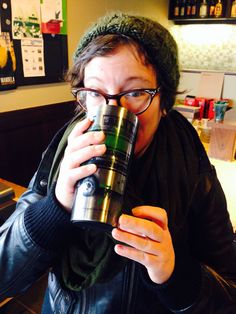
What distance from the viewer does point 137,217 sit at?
46 centimetres

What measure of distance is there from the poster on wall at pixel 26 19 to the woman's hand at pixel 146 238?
1.86 m

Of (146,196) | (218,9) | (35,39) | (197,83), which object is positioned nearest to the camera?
(146,196)

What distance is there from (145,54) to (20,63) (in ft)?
5.31

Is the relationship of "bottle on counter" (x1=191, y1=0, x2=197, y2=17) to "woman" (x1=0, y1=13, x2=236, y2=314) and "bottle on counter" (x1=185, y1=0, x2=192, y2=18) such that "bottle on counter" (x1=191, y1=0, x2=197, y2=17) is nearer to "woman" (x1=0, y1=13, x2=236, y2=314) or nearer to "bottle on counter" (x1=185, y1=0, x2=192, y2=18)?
"bottle on counter" (x1=185, y1=0, x2=192, y2=18)

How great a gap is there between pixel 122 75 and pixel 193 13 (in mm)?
3525

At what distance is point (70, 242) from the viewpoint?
2.22ft

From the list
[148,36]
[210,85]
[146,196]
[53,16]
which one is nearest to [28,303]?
[146,196]

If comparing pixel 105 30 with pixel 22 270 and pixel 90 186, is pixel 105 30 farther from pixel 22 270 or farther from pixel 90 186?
pixel 22 270

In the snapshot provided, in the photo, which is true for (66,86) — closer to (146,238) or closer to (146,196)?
(146,196)

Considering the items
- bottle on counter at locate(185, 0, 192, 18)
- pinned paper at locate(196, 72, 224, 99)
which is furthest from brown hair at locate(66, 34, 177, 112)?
bottle on counter at locate(185, 0, 192, 18)

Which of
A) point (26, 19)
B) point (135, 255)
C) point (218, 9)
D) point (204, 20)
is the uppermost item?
point (218, 9)

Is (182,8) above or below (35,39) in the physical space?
above

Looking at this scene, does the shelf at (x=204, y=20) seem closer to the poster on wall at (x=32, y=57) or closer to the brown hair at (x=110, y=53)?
the poster on wall at (x=32, y=57)

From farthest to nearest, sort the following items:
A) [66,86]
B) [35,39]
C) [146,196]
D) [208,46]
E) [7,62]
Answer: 1. [208,46]
2. [66,86]
3. [35,39]
4. [7,62]
5. [146,196]
